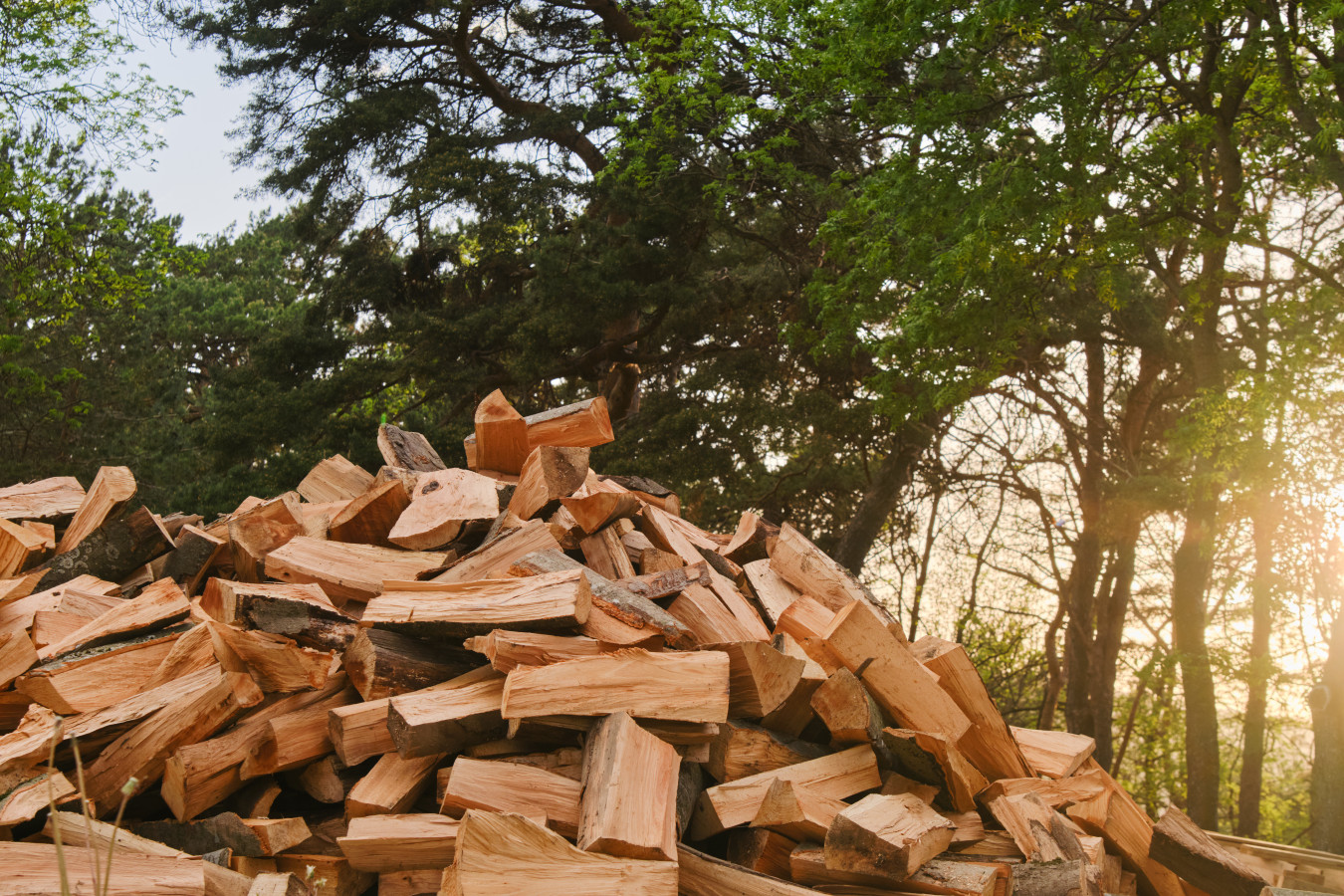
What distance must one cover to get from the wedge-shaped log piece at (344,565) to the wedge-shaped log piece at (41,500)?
1359mm

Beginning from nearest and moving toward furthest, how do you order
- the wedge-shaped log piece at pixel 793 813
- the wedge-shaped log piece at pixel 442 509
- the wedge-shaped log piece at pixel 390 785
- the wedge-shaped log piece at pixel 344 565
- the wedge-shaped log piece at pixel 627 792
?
the wedge-shaped log piece at pixel 627 792, the wedge-shaped log piece at pixel 390 785, the wedge-shaped log piece at pixel 793 813, the wedge-shaped log piece at pixel 344 565, the wedge-shaped log piece at pixel 442 509

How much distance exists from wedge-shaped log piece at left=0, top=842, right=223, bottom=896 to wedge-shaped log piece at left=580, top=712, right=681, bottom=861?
568 mm

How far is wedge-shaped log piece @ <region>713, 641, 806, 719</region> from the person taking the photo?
2527 mm

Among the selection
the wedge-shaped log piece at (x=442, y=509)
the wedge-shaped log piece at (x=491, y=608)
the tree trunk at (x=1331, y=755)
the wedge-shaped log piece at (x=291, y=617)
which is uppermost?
the wedge-shaped log piece at (x=442, y=509)

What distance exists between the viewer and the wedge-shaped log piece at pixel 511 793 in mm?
2102

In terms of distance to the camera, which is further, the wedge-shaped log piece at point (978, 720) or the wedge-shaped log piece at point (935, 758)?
the wedge-shaped log piece at point (978, 720)

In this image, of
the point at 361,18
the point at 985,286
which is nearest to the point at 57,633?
the point at 985,286

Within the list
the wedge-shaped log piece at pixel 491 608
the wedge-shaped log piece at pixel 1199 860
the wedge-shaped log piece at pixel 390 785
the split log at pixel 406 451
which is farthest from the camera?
the split log at pixel 406 451

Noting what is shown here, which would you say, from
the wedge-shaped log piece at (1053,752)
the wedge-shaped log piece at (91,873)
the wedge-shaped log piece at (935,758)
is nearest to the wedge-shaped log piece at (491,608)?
the wedge-shaped log piece at (91,873)

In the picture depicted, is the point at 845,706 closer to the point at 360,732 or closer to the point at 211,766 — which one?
the point at 360,732

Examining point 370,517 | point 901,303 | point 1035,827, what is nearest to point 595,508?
point 370,517

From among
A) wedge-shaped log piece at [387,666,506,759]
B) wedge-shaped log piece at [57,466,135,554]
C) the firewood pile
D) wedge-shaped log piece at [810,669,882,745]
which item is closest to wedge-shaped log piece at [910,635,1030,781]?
the firewood pile

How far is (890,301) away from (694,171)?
3156 mm

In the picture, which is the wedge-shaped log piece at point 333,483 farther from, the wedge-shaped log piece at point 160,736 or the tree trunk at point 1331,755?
the tree trunk at point 1331,755
